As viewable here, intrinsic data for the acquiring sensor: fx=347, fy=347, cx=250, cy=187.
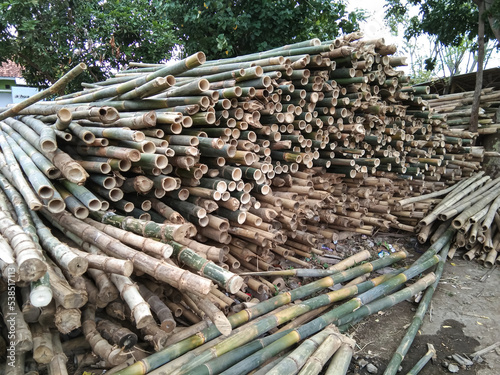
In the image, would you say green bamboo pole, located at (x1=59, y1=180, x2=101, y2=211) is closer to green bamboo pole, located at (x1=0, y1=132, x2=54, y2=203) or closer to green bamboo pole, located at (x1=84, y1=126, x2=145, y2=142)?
green bamboo pole, located at (x1=0, y1=132, x2=54, y2=203)

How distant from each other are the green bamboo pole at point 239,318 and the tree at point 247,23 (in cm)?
725

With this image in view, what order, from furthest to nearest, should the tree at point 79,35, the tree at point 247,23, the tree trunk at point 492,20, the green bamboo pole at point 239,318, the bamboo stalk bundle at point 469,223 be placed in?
the tree at point 247,23 < the tree at point 79,35 < the tree trunk at point 492,20 < the bamboo stalk bundle at point 469,223 < the green bamboo pole at point 239,318

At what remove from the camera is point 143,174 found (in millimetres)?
3322

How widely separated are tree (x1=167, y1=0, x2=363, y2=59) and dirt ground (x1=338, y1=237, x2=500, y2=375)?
7697mm

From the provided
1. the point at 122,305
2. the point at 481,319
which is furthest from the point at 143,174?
the point at 481,319

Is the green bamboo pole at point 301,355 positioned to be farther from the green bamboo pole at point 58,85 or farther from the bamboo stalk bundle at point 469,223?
the bamboo stalk bundle at point 469,223

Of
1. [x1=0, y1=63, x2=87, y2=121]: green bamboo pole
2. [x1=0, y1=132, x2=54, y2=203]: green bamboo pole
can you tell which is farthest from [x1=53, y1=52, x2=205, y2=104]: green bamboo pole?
[x1=0, y1=132, x2=54, y2=203]: green bamboo pole

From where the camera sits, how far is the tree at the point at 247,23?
31.5 ft

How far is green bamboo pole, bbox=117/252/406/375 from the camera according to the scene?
2.50 metres

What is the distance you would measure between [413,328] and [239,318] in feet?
6.39

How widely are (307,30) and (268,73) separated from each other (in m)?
7.09

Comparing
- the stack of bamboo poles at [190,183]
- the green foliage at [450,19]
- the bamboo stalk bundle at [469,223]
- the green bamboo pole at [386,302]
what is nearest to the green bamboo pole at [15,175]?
the stack of bamboo poles at [190,183]

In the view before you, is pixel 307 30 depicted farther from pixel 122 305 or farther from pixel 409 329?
pixel 122 305

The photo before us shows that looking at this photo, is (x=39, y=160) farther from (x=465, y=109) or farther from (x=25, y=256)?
(x=465, y=109)
